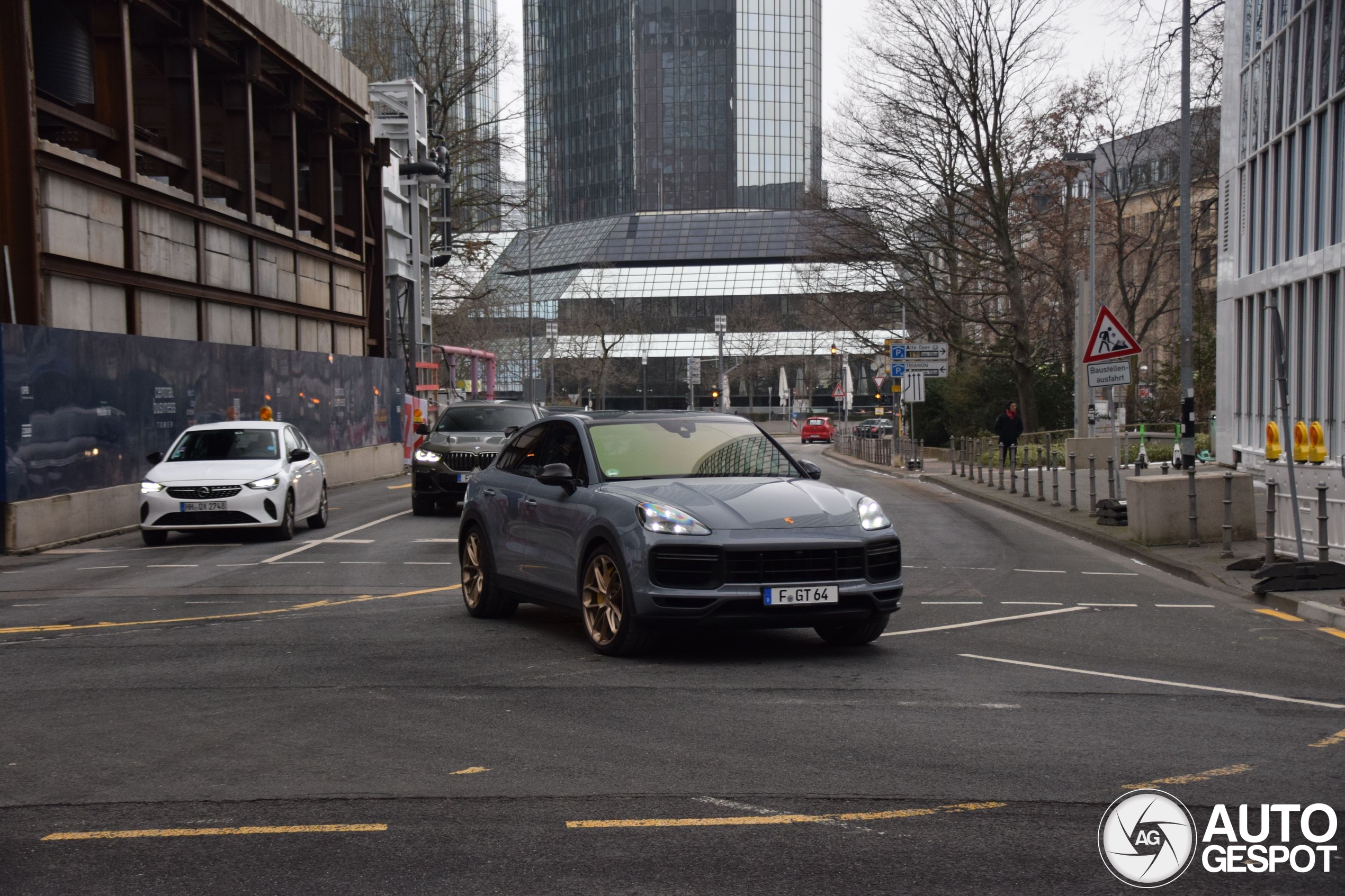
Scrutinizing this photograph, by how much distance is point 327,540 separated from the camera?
737 inches

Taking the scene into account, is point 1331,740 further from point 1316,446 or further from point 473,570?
point 1316,446

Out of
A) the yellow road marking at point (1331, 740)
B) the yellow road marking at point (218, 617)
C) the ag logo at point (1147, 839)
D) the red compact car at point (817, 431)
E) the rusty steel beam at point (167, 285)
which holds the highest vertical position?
the rusty steel beam at point (167, 285)

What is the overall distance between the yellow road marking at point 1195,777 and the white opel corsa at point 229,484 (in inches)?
570

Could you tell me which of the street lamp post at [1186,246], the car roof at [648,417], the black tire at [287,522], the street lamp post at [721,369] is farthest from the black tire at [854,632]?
the street lamp post at [721,369]

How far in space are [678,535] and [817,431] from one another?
230 feet

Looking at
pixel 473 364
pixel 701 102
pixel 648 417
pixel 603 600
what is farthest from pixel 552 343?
pixel 603 600

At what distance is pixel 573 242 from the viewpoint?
123 metres

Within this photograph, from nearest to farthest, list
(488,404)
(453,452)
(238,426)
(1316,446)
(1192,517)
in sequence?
(1316,446), (1192,517), (238,426), (453,452), (488,404)

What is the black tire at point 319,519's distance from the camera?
67.3ft

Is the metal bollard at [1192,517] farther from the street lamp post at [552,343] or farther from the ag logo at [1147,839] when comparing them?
the street lamp post at [552,343]

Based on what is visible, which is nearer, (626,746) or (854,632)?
(626,746)

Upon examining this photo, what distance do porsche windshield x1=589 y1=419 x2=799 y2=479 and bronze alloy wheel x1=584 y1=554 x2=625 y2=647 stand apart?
2.38 ft

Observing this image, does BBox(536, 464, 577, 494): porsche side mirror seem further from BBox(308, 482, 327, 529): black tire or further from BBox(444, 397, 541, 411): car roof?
BBox(444, 397, 541, 411): car roof

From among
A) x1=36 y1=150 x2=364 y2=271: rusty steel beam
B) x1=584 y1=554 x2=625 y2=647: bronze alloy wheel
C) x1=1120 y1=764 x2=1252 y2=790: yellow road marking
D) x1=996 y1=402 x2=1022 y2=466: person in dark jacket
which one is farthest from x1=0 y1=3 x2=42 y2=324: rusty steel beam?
x1=996 y1=402 x2=1022 y2=466: person in dark jacket
